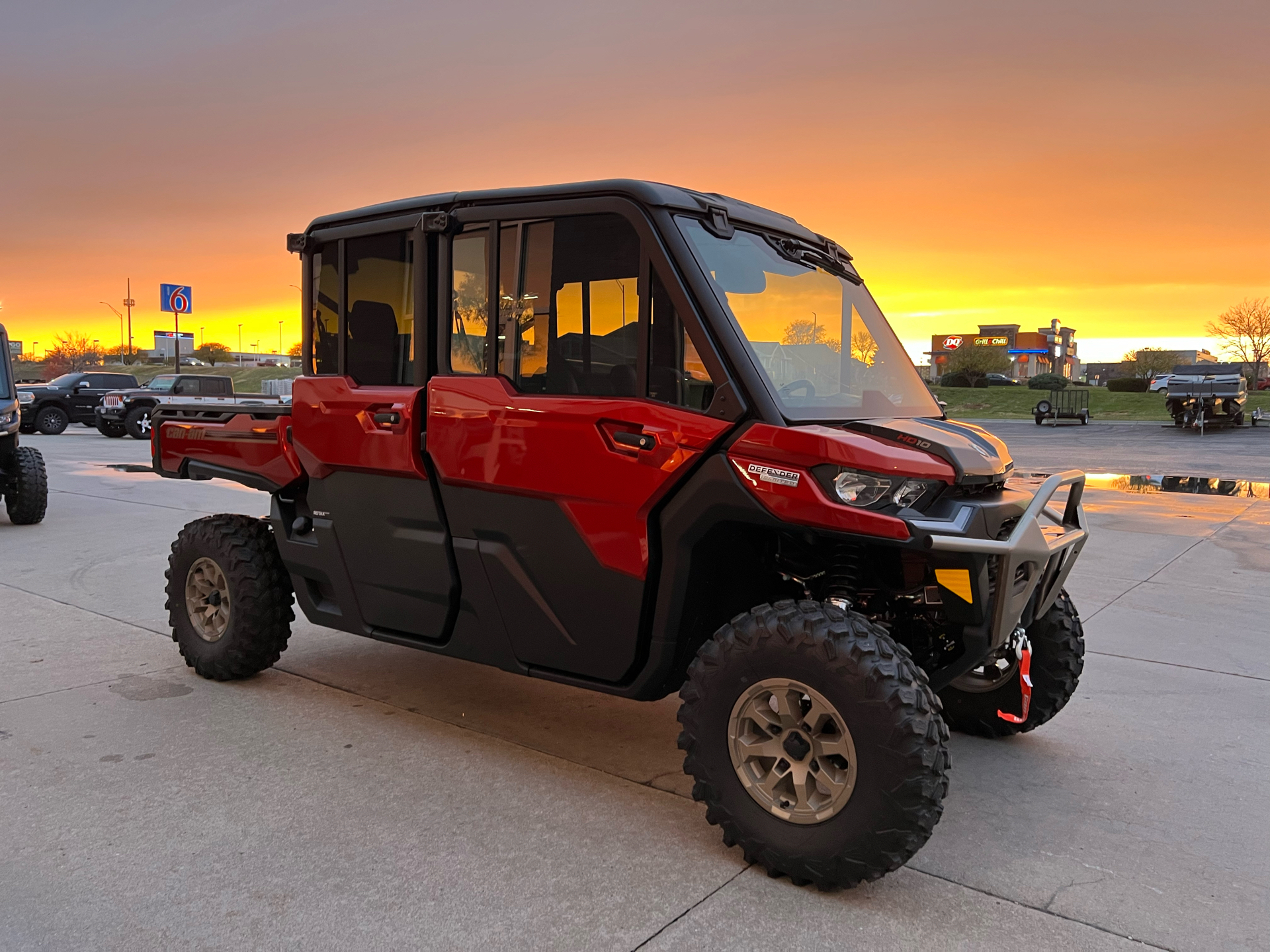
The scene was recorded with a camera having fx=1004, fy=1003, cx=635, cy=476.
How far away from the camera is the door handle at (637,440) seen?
3330 mm

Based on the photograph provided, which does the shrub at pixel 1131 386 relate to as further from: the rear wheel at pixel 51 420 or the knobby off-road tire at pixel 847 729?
the knobby off-road tire at pixel 847 729

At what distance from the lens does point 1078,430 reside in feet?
97.2

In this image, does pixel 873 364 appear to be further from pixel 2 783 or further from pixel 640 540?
pixel 2 783

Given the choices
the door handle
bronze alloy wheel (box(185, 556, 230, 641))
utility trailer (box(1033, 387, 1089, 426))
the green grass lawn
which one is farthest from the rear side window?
the green grass lawn

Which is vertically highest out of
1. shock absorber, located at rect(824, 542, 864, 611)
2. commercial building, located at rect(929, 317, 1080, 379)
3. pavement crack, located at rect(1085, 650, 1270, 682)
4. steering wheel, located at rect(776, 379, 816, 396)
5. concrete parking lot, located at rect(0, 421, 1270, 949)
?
commercial building, located at rect(929, 317, 1080, 379)

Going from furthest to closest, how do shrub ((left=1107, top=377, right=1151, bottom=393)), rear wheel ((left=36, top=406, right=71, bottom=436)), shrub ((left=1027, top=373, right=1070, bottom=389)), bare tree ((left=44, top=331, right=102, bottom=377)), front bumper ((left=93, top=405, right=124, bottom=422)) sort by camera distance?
bare tree ((left=44, top=331, right=102, bottom=377)), shrub ((left=1107, top=377, right=1151, bottom=393)), shrub ((left=1027, top=373, right=1070, bottom=389)), rear wheel ((left=36, top=406, right=71, bottom=436)), front bumper ((left=93, top=405, right=124, bottom=422))

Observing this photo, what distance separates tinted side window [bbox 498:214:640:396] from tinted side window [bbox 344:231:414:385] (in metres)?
0.54

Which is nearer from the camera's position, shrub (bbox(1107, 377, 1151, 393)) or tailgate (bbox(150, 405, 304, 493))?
tailgate (bbox(150, 405, 304, 493))

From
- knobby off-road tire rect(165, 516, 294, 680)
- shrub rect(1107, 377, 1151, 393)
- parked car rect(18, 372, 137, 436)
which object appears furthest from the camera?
shrub rect(1107, 377, 1151, 393)

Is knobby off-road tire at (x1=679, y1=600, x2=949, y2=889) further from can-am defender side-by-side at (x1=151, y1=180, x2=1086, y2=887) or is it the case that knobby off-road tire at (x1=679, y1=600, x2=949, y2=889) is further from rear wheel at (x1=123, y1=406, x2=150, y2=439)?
rear wheel at (x1=123, y1=406, x2=150, y2=439)

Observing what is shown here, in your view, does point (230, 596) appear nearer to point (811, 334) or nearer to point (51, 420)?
point (811, 334)

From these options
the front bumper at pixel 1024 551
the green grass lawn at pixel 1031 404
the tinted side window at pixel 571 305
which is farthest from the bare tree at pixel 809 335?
the green grass lawn at pixel 1031 404

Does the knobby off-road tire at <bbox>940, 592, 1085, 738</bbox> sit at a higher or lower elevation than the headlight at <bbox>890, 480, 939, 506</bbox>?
lower

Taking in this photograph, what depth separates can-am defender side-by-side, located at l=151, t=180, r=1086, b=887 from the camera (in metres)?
3.05
